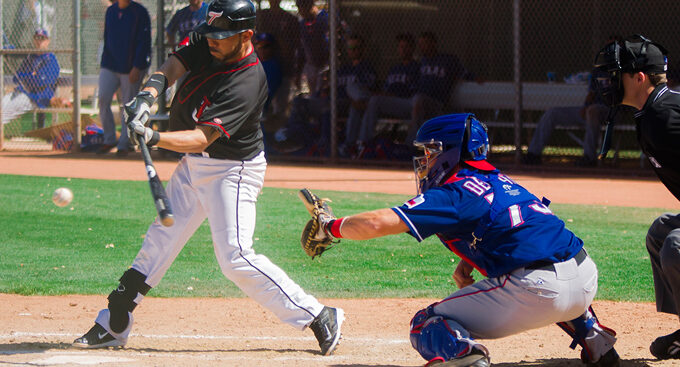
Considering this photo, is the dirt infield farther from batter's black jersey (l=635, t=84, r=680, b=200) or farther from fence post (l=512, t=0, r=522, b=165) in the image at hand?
fence post (l=512, t=0, r=522, b=165)

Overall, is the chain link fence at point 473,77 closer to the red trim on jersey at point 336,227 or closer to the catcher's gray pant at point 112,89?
the catcher's gray pant at point 112,89

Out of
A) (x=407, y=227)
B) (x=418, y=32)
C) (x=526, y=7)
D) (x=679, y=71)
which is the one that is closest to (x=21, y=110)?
(x=418, y=32)

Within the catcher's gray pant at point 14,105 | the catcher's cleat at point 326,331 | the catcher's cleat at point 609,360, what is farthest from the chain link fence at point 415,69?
the catcher's cleat at point 326,331

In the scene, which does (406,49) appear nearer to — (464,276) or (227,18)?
(227,18)

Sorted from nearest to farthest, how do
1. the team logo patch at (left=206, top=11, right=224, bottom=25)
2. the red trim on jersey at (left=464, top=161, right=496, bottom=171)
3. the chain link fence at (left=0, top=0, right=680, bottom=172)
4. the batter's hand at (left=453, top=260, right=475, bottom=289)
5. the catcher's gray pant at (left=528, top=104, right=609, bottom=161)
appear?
the red trim on jersey at (left=464, top=161, right=496, bottom=171) → the batter's hand at (left=453, top=260, right=475, bottom=289) → the team logo patch at (left=206, top=11, right=224, bottom=25) → the catcher's gray pant at (left=528, top=104, right=609, bottom=161) → the chain link fence at (left=0, top=0, right=680, bottom=172)

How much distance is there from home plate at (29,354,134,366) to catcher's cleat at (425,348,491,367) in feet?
5.40

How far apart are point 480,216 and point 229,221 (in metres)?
1.42

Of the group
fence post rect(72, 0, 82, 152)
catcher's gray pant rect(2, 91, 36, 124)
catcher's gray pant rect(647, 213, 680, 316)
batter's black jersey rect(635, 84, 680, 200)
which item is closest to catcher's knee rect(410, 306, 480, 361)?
catcher's gray pant rect(647, 213, 680, 316)

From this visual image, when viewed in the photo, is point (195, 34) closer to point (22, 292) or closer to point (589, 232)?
point (22, 292)

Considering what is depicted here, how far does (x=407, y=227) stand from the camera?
350cm

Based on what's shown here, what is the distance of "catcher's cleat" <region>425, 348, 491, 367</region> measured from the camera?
11.6 ft

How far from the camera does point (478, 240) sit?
11.8 feet

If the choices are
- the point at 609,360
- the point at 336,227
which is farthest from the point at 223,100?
the point at 609,360

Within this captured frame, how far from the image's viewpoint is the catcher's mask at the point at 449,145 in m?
3.70
